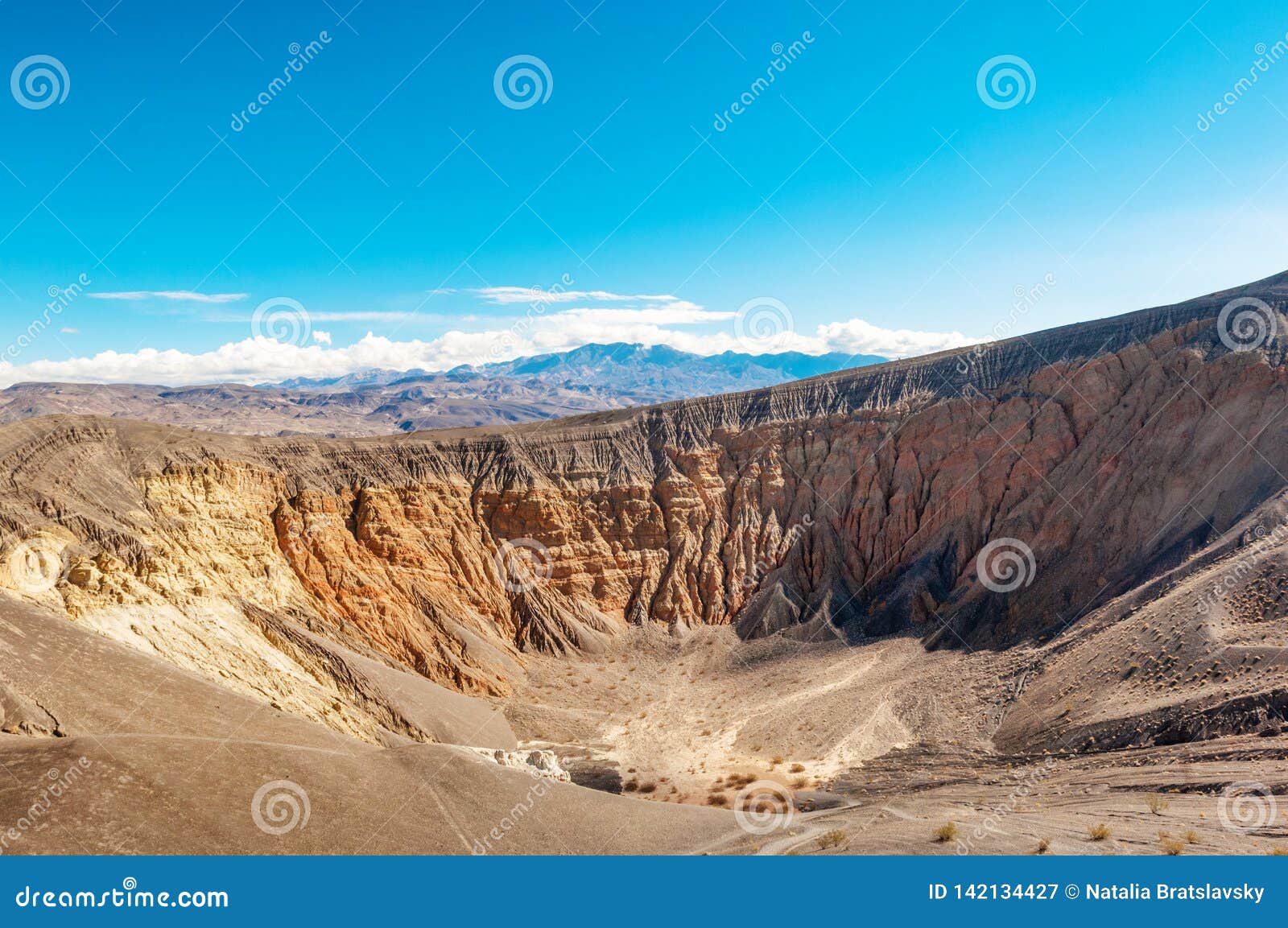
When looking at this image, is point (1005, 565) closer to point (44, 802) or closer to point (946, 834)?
point (946, 834)

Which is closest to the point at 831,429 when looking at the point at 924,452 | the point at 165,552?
the point at 924,452

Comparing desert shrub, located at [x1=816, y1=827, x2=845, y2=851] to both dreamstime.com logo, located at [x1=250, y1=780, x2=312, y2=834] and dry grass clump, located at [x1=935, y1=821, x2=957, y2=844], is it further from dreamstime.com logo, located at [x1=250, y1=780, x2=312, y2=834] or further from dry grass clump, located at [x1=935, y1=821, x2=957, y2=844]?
dreamstime.com logo, located at [x1=250, y1=780, x2=312, y2=834]

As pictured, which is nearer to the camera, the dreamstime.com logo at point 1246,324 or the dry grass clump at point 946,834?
the dry grass clump at point 946,834

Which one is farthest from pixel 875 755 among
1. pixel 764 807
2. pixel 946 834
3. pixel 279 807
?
pixel 279 807

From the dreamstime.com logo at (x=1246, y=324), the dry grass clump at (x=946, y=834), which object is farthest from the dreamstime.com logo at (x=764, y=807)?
the dreamstime.com logo at (x=1246, y=324)

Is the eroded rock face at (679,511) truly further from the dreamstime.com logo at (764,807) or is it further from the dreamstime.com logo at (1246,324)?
the dreamstime.com logo at (764,807)

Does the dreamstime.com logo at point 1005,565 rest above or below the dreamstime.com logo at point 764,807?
above
